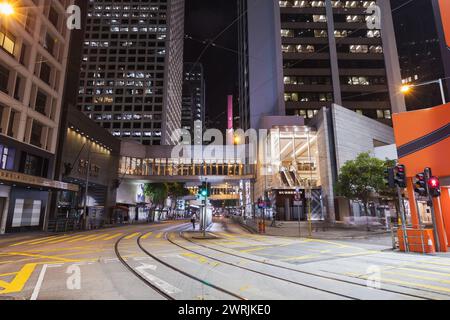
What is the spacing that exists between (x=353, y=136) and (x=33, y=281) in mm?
46982

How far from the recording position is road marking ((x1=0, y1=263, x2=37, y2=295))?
6.81 metres

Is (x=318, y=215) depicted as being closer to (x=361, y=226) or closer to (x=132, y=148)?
(x=361, y=226)

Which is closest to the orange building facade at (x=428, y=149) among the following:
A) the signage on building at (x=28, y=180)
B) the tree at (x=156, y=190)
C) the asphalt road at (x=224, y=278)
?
the asphalt road at (x=224, y=278)

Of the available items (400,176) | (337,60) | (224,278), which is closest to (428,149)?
(400,176)

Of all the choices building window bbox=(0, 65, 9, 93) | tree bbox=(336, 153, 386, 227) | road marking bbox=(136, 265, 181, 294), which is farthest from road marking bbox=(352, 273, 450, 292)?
building window bbox=(0, 65, 9, 93)

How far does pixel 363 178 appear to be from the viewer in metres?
32.3

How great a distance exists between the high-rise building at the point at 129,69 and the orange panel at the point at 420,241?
3841 inches

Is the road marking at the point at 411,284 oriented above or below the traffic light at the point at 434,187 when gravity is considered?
below

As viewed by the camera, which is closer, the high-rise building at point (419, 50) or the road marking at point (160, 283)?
the road marking at point (160, 283)

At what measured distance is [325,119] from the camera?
45438 mm

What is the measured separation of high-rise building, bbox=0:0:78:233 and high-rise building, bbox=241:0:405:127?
49.4 metres

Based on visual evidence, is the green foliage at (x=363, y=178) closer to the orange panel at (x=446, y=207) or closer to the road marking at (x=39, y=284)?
the orange panel at (x=446, y=207)

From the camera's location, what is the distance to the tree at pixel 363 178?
106ft

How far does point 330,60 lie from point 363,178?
161 ft
